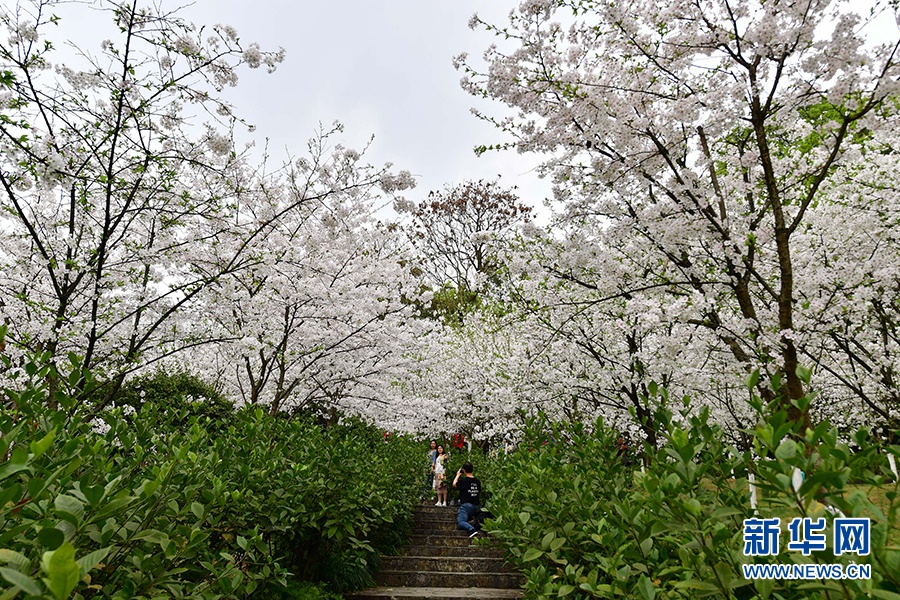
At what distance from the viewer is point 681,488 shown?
2.19 meters

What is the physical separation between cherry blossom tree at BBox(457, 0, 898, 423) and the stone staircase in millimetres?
3825

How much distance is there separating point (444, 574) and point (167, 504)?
5.57 meters

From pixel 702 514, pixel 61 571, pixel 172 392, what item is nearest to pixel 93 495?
pixel 61 571

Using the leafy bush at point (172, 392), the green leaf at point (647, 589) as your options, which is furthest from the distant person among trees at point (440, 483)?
the green leaf at point (647, 589)

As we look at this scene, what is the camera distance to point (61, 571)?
43.0 inches

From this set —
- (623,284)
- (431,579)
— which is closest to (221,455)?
(431,579)

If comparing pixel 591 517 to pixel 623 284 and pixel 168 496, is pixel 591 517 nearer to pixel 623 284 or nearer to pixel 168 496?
pixel 168 496

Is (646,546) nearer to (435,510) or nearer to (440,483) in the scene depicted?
(435,510)

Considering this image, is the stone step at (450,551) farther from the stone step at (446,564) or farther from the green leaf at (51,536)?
the green leaf at (51,536)

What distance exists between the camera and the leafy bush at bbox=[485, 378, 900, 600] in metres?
1.48

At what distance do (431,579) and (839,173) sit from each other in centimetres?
896

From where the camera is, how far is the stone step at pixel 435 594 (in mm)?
5996

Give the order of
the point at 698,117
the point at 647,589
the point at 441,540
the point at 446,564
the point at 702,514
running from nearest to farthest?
1. the point at 647,589
2. the point at 702,514
3. the point at 698,117
4. the point at 446,564
5. the point at 441,540

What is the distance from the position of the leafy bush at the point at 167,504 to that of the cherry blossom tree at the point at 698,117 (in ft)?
13.0
